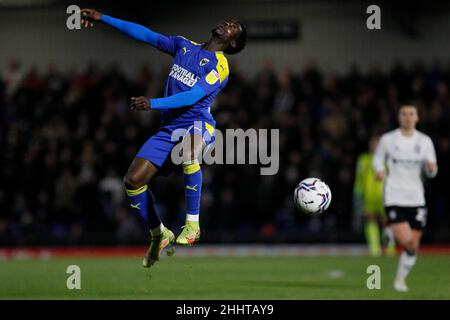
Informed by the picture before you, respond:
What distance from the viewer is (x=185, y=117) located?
A: 930 cm

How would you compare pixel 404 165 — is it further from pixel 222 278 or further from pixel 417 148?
pixel 222 278

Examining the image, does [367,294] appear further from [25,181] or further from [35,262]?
[25,181]

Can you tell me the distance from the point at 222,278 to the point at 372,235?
4.86 m

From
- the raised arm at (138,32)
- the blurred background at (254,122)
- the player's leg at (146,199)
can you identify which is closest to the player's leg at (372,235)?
the blurred background at (254,122)

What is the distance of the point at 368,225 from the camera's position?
664 inches

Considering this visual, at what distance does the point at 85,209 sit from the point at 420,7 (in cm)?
1089

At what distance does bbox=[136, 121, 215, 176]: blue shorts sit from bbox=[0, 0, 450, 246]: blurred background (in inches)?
359

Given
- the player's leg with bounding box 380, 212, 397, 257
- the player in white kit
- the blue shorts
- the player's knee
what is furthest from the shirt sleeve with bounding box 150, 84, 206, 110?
the player's leg with bounding box 380, 212, 397, 257

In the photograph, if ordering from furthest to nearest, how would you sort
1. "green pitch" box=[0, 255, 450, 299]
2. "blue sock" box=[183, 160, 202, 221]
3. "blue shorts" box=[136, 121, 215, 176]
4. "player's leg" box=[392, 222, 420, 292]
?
1. "player's leg" box=[392, 222, 420, 292]
2. "green pitch" box=[0, 255, 450, 299]
3. "blue sock" box=[183, 160, 202, 221]
4. "blue shorts" box=[136, 121, 215, 176]

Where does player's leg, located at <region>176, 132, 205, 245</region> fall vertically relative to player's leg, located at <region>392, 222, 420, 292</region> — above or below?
above

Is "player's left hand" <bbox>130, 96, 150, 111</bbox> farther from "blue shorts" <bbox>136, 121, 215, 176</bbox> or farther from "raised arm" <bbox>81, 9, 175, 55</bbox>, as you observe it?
"raised arm" <bbox>81, 9, 175, 55</bbox>

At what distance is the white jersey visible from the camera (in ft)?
38.1

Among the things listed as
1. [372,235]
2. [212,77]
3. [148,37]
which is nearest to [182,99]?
[212,77]

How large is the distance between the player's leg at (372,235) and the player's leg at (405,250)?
17.3 feet
